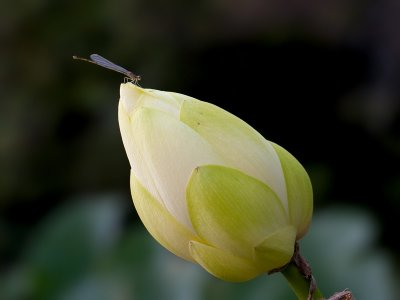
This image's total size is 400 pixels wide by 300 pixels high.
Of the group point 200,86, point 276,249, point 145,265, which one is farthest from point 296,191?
point 200,86

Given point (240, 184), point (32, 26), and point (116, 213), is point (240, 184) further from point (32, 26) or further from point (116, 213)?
point (32, 26)

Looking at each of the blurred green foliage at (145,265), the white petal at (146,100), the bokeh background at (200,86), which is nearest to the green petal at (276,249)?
the white petal at (146,100)

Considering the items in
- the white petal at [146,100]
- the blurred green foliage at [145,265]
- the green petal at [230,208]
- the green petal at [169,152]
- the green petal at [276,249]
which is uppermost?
the white petal at [146,100]

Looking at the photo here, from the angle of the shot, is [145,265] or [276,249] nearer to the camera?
[276,249]

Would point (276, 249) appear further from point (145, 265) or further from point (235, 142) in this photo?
point (145, 265)

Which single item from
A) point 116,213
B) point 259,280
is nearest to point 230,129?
point 259,280

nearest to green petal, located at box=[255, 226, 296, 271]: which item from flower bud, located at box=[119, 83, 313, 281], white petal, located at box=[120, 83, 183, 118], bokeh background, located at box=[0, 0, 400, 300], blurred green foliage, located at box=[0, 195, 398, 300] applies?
flower bud, located at box=[119, 83, 313, 281]

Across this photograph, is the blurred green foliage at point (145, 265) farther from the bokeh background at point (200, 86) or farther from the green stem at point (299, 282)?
the green stem at point (299, 282)
